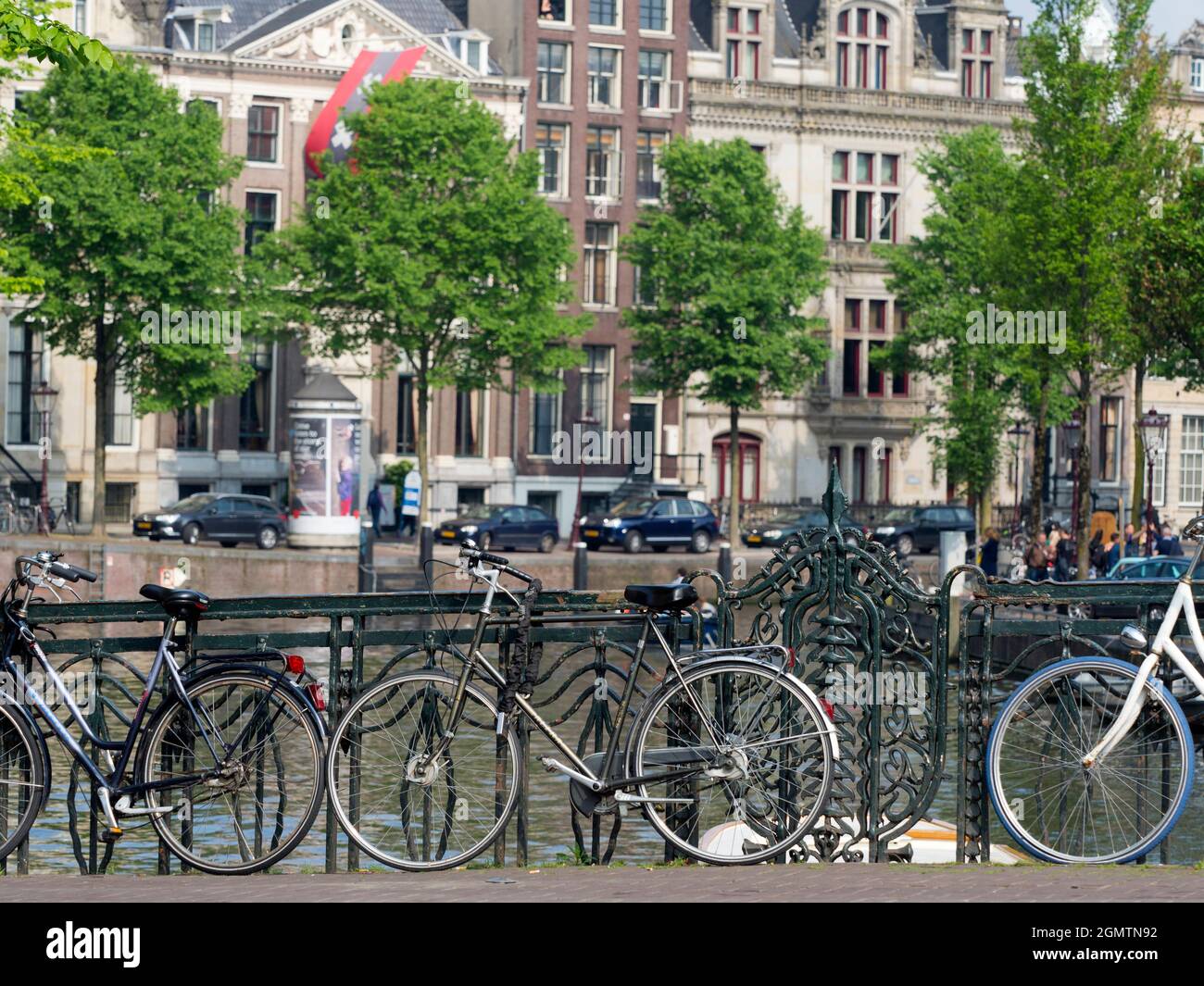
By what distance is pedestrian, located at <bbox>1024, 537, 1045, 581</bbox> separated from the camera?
4156cm

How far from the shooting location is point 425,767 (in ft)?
29.0

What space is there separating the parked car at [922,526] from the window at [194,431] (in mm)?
18281

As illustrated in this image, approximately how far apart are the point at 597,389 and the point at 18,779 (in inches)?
2075

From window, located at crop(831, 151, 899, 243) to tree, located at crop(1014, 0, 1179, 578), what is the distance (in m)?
25.7

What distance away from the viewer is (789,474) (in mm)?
63688

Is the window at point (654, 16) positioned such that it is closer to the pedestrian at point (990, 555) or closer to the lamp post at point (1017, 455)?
the lamp post at point (1017, 455)

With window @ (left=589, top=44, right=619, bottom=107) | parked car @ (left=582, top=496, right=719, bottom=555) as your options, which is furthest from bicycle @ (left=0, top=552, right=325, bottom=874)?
window @ (left=589, top=44, right=619, bottom=107)

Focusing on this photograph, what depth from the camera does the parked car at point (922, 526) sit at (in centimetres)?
5512

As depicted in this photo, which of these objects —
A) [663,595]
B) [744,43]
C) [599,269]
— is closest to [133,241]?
[599,269]

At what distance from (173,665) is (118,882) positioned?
0.92m

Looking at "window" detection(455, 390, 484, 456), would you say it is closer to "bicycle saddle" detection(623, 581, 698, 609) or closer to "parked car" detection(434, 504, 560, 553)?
"parked car" detection(434, 504, 560, 553)

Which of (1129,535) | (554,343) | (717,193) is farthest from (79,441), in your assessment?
(1129,535)

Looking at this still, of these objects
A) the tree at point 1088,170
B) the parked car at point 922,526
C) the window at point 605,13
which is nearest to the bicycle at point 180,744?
the tree at point 1088,170
